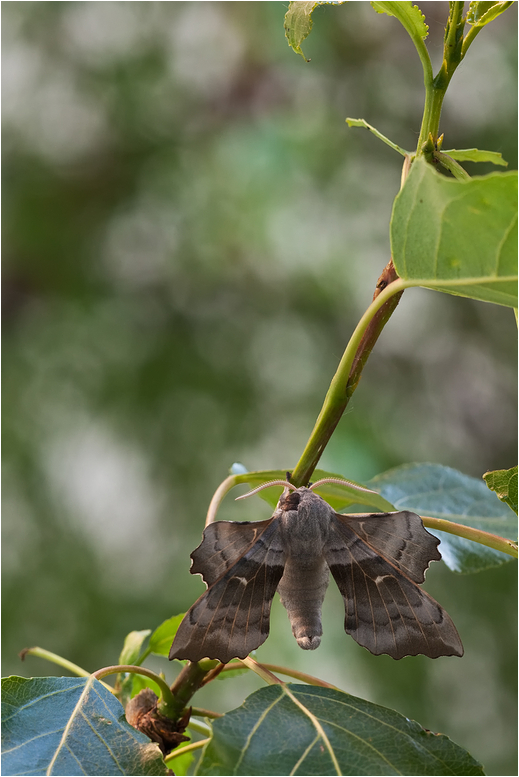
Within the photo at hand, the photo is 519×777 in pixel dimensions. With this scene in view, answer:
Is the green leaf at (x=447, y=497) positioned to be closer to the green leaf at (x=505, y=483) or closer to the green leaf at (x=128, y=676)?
the green leaf at (x=505, y=483)

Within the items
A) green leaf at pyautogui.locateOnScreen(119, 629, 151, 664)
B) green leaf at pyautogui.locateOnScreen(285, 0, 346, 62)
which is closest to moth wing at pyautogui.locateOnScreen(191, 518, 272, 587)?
green leaf at pyautogui.locateOnScreen(119, 629, 151, 664)

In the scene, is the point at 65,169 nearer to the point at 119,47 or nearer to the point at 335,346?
the point at 119,47

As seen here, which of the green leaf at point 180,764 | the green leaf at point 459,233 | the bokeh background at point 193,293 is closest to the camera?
the green leaf at point 459,233

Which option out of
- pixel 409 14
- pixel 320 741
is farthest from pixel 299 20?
pixel 320 741

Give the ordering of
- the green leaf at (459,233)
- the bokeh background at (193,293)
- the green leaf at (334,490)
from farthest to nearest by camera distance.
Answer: the bokeh background at (193,293) → the green leaf at (334,490) → the green leaf at (459,233)

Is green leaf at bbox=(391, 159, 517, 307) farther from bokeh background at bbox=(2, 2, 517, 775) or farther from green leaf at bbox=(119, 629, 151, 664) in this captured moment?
bokeh background at bbox=(2, 2, 517, 775)

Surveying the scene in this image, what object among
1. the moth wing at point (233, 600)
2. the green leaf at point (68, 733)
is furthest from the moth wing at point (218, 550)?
the green leaf at point (68, 733)

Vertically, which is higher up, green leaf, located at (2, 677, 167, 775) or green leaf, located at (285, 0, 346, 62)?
green leaf, located at (285, 0, 346, 62)
